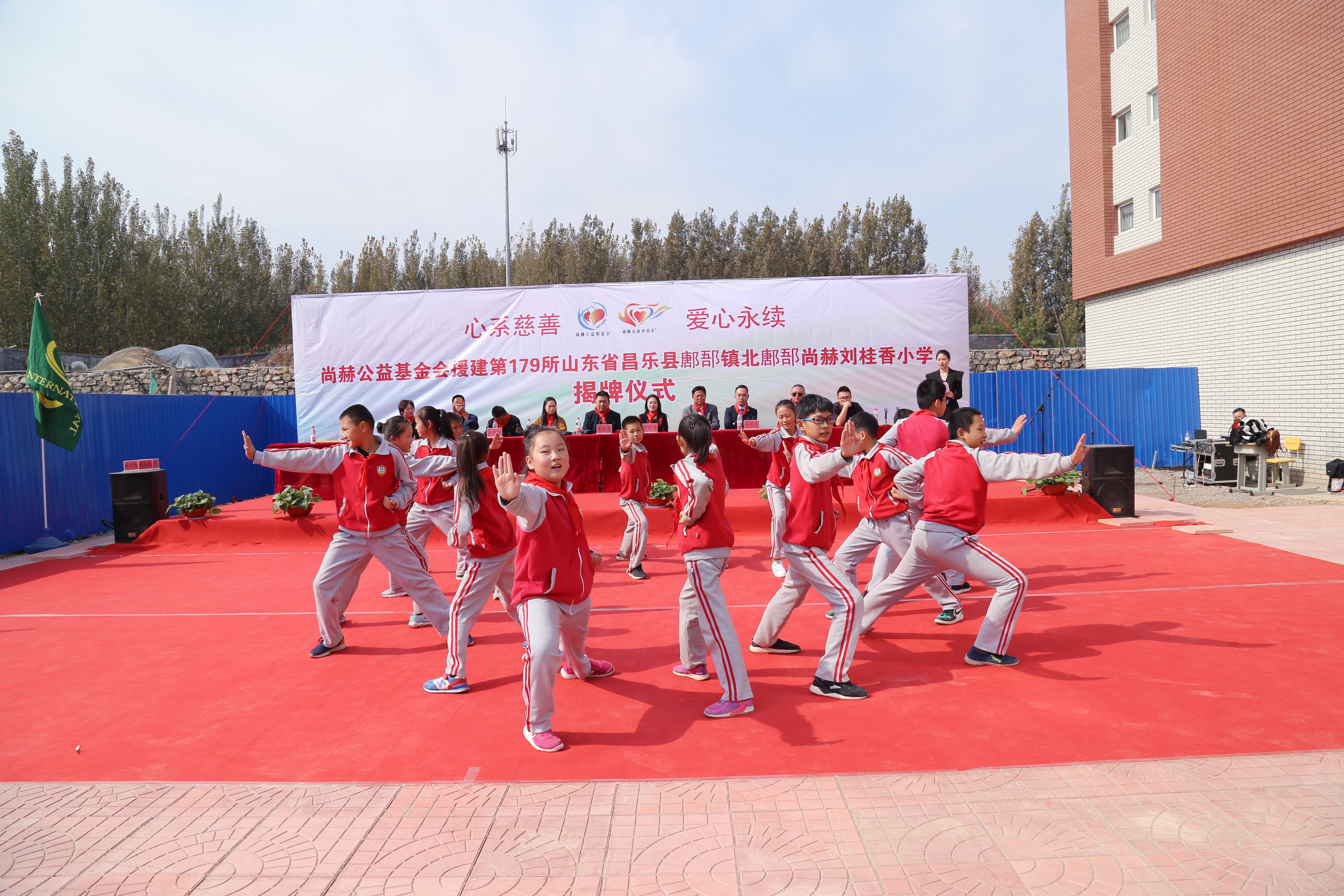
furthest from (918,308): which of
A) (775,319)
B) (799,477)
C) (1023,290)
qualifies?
(1023,290)

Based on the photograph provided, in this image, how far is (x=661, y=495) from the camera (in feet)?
33.7

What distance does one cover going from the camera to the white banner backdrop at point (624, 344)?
14.6m

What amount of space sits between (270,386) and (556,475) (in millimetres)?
21921

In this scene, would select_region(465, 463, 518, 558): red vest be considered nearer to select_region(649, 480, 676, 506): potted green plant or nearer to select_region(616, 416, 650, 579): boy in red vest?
select_region(616, 416, 650, 579): boy in red vest

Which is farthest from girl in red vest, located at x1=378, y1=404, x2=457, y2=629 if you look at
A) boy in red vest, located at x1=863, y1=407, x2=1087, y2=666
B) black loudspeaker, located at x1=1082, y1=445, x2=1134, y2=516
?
black loudspeaker, located at x1=1082, y1=445, x2=1134, y2=516

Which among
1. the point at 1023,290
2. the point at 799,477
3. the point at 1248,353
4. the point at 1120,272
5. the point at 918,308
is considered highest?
the point at 1023,290

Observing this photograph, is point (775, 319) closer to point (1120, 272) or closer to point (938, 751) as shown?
point (1120, 272)

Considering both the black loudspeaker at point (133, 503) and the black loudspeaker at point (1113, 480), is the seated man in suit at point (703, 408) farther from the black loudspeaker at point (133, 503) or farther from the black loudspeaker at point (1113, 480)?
the black loudspeaker at point (133, 503)

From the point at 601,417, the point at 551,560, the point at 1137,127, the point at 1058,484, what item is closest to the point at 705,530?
the point at 551,560

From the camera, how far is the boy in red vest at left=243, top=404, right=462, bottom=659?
18.1 feet

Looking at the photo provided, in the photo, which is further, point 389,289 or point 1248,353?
point 389,289

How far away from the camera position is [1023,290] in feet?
126

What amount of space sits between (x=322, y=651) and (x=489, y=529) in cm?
179

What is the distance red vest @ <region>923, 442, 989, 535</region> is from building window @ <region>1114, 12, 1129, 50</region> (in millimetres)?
19492
